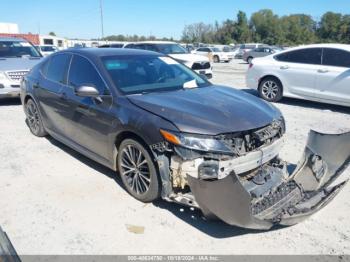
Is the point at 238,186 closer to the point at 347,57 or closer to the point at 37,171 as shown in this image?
the point at 37,171

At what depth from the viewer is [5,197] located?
404 centimetres

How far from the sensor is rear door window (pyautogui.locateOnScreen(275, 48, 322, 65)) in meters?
8.45

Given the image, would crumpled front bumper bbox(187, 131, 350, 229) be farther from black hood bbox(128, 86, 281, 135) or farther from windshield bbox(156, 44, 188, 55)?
windshield bbox(156, 44, 188, 55)

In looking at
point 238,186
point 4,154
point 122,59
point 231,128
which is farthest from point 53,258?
point 4,154

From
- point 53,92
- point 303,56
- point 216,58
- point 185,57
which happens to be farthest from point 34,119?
point 216,58

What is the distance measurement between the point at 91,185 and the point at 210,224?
1.65 metres

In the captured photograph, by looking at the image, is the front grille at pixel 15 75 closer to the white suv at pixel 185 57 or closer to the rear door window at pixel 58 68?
the rear door window at pixel 58 68

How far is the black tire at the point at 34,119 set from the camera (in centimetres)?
589

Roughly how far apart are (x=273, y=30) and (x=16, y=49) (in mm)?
94417

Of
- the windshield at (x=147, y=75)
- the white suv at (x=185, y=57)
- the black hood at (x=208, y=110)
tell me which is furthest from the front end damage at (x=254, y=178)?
the white suv at (x=185, y=57)

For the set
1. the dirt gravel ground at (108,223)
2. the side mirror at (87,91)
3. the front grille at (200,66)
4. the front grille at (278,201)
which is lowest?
the dirt gravel ground at (108,223)

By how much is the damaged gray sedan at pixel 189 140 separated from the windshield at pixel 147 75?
14 mm

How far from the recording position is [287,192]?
3.46 metres

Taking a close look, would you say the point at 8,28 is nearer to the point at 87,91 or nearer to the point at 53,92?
the point at 53,92
